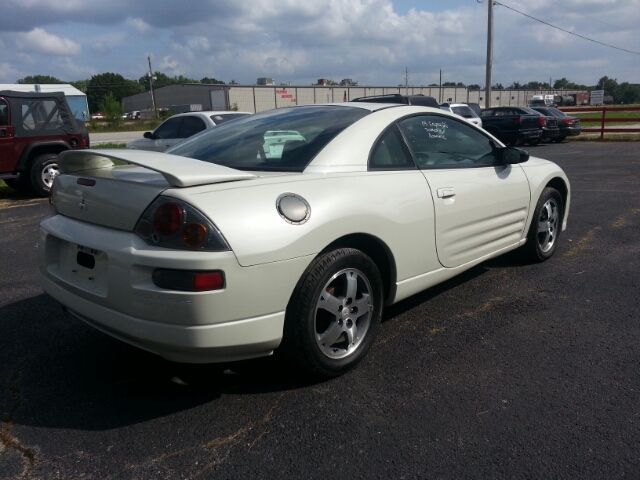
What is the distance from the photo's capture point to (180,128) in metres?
11.5

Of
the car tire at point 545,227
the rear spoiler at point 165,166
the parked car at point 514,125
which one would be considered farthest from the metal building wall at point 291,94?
the rear spoiler at point 165,166

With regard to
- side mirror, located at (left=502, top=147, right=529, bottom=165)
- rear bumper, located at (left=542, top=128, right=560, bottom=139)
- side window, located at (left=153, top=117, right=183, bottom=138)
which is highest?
side window, located at (left=153, top=117, right=183, bottom=138)

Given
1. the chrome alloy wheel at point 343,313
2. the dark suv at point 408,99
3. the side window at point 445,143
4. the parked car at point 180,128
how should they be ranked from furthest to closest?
the dark suv at point 408,99, the parked car at point 180,128, the side window at point 445,143, the chrome alloy wheel at point 343,313

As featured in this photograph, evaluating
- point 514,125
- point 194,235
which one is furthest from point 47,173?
point 514,125

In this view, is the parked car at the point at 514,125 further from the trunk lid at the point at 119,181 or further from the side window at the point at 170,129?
the trunk lid at the point at 119,181

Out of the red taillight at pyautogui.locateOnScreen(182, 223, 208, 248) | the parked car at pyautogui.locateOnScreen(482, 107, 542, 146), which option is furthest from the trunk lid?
the parked car at pyautogui.locateOnScreen(482, 107, 542, 146)

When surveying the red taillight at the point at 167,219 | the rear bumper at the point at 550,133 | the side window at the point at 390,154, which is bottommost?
the rear bumper at the point at 550,133

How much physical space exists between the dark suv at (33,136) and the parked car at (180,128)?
1.38 meters

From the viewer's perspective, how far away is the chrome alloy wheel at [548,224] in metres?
4.99

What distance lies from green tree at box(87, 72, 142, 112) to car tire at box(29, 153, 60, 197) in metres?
115

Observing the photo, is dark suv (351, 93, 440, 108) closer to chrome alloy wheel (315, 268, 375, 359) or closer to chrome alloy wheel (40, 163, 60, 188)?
chrome alloy wheel (40, 163, 60, 188)

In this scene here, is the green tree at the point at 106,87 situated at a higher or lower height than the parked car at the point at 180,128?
higher

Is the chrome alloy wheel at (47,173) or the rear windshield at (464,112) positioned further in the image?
the rear windshield at (464,112)

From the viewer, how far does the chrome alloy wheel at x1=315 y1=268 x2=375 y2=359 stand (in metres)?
2.93
